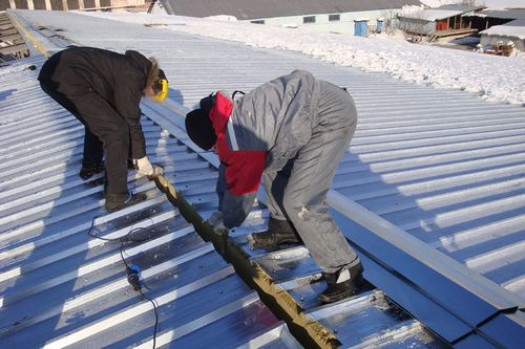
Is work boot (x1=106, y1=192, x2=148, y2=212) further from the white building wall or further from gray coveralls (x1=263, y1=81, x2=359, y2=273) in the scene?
the white building wall

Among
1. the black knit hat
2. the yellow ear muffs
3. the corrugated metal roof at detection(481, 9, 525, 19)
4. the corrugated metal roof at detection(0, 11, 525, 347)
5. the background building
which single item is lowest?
the corrugated metal roof at detection(0, 11, 525, 347)

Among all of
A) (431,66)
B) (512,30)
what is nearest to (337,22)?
(512,30)

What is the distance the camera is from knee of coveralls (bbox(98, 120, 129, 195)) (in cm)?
321

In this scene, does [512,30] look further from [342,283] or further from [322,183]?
[342,283]

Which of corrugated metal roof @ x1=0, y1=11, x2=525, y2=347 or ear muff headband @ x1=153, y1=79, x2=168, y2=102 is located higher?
ear muff headband @ x1=153, y1=79, x2=168, y2=102

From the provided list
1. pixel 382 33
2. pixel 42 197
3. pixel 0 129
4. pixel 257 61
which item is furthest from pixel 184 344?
pixel 382 33

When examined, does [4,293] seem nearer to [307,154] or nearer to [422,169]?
[307,154]

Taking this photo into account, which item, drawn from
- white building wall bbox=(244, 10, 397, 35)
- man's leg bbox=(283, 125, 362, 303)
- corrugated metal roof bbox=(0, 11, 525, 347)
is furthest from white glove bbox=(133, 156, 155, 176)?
white building wall bbox=(244, 10, 397, 35)

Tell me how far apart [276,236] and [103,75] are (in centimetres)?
180

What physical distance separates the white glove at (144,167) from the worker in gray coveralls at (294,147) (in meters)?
1.32

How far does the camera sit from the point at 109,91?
3354 millimetres

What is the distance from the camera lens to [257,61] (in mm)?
10492

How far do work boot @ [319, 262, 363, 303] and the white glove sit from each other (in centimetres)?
189

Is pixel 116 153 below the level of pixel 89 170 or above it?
above
